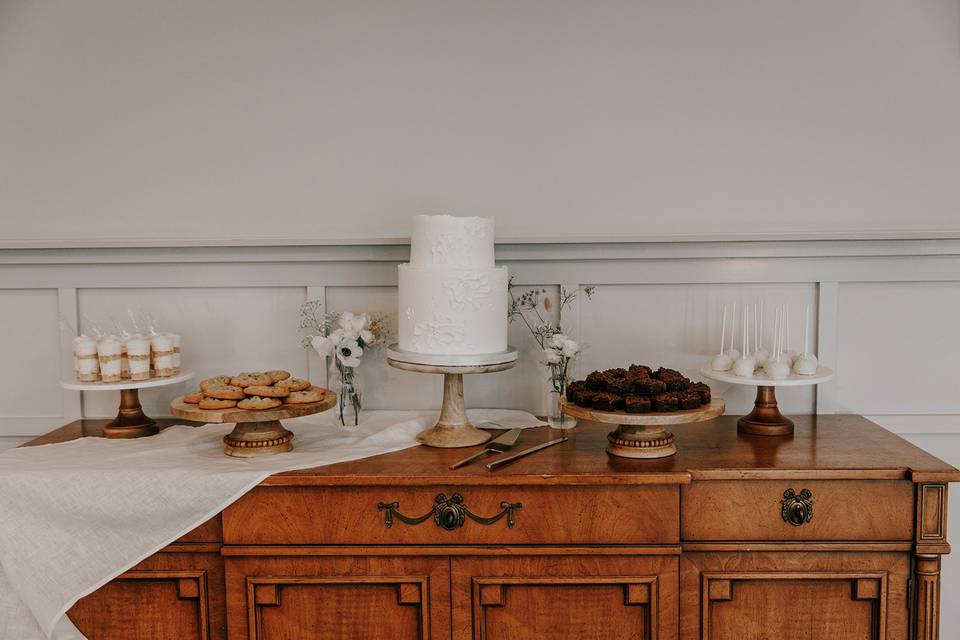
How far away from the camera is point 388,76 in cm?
221

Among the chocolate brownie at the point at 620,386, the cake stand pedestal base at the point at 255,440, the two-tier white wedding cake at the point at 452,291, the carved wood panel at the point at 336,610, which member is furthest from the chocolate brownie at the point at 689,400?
the cake stand pedestal base at the point at 255,440

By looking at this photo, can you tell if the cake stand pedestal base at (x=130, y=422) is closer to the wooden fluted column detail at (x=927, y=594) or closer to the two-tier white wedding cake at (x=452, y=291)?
the two-tier white wedding cake at (x=452, y=291)

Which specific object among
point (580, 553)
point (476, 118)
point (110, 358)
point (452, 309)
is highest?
point (476, 118)

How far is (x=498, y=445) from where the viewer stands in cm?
186

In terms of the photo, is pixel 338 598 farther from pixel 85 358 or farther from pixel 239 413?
pixel 85 358

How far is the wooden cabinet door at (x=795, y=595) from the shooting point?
1.69m

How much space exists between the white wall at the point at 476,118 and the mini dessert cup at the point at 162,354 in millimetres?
313

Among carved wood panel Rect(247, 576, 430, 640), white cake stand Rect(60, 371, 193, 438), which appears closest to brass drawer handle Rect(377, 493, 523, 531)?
carved wood panel Rect(247, 576, 430, 640)

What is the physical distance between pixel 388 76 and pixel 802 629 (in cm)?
176

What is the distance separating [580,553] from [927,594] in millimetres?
752

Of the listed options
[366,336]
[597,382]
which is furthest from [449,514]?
[366,336]

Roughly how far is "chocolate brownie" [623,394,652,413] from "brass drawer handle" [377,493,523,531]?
1.05 feet

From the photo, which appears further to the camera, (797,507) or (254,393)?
(254,393)

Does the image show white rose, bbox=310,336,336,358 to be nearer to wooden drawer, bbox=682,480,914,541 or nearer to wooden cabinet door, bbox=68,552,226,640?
wooden cabinet door, bbox=68,552,226,640
